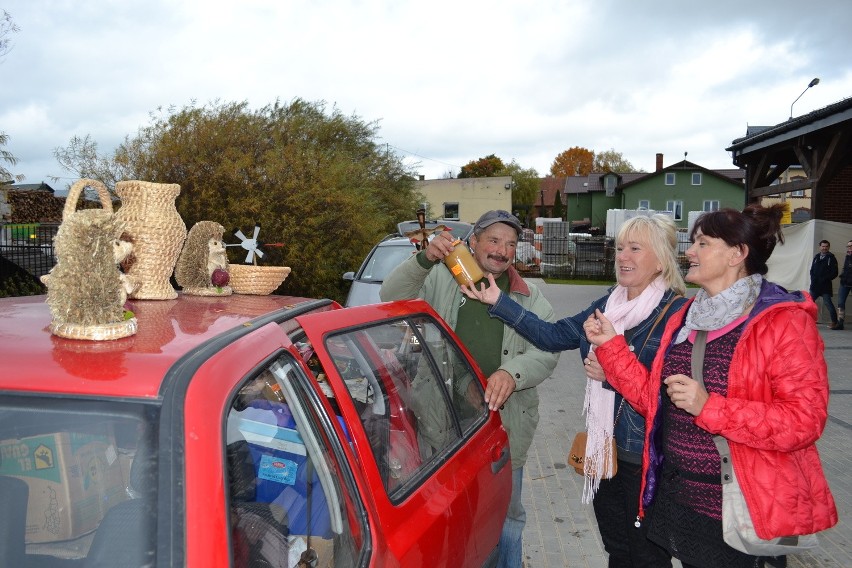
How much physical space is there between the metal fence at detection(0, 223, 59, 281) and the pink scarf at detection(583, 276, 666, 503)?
37.2ft

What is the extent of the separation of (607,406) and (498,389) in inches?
19.7

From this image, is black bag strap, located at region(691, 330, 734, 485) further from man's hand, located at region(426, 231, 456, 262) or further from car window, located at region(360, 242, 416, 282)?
car window, located at region(360, 242, 416, 282)

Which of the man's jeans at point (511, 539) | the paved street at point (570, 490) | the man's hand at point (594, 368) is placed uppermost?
the man's hand at point (594, 368)

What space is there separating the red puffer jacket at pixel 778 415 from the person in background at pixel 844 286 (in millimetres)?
12996

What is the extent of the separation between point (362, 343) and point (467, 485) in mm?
668

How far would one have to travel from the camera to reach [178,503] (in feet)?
4.40

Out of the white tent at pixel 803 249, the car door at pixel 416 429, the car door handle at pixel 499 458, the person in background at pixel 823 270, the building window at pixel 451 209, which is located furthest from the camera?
the building window at pixel 451 209

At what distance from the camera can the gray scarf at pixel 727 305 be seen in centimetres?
251

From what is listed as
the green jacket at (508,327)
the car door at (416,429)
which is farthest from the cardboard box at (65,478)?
the green jacket at (508,327)

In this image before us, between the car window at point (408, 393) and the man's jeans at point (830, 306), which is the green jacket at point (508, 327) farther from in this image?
the man's jeans at point (830, 306)

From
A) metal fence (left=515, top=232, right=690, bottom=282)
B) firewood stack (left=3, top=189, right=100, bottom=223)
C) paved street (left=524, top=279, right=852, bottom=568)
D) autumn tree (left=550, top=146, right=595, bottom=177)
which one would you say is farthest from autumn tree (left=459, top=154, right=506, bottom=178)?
paved street (left=524, top=279, right=852, bottom=568)

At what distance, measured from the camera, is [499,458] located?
3.05m

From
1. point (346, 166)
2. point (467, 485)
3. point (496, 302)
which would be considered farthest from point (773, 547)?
point (346, 166)

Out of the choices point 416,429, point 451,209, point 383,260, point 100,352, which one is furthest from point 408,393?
point 451,209
